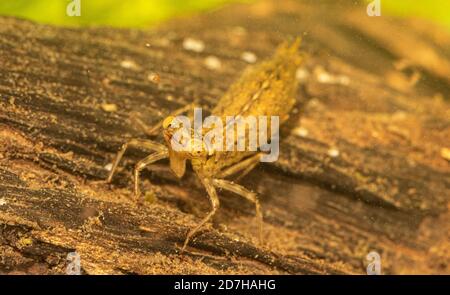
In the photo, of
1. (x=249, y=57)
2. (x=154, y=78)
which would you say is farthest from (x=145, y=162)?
(x=249, y=57)

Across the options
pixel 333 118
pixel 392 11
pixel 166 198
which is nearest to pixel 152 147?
pixel 166 198

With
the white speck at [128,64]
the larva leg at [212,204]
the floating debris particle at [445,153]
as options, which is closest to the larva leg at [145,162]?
the larva leg at [212,204]

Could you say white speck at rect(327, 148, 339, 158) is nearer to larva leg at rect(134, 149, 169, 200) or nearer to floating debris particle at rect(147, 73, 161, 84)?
larva leg at rect(134, 149, 169, 200)

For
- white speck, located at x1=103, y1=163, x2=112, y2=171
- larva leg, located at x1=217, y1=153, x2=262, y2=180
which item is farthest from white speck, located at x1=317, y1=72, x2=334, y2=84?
white speck, located at x1=103, y1=163, x2=112, y2=171

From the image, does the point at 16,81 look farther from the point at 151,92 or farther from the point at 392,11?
the point at 392,11

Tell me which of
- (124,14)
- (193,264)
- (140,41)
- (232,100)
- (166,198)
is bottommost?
(193,264)
